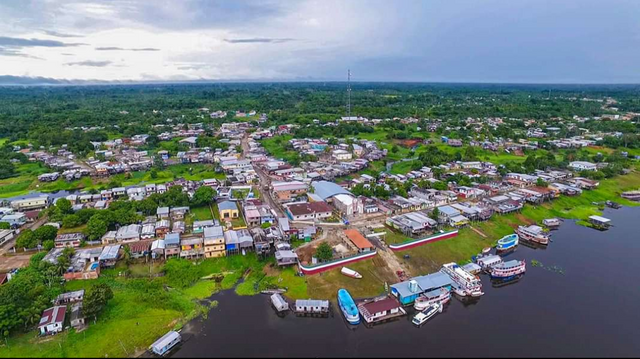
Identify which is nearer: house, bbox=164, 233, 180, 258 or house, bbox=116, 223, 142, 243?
house, bbox=164, 233, 180, 258

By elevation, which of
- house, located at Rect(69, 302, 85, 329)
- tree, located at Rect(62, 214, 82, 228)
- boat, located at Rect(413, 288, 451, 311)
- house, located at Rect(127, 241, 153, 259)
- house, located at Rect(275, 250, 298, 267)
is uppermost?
tree, located at Rect(62, 214, 82, 228)

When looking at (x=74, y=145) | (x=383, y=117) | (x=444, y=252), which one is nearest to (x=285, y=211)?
(x=444, y=252)

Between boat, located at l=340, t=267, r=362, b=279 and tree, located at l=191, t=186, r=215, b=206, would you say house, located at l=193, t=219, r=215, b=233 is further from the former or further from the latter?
boat, located at l=340, t=267, r=362, b=279

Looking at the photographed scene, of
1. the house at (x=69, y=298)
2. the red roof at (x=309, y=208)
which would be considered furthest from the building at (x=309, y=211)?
the house at (x=69, y=298)

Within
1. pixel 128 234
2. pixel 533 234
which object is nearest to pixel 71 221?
pixel 128 234

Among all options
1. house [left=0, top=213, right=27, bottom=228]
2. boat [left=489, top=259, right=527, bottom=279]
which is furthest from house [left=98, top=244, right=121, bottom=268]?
boat [left=489, top=259, right=527, bottom=279]

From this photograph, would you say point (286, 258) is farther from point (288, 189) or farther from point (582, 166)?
point (582, 166)
